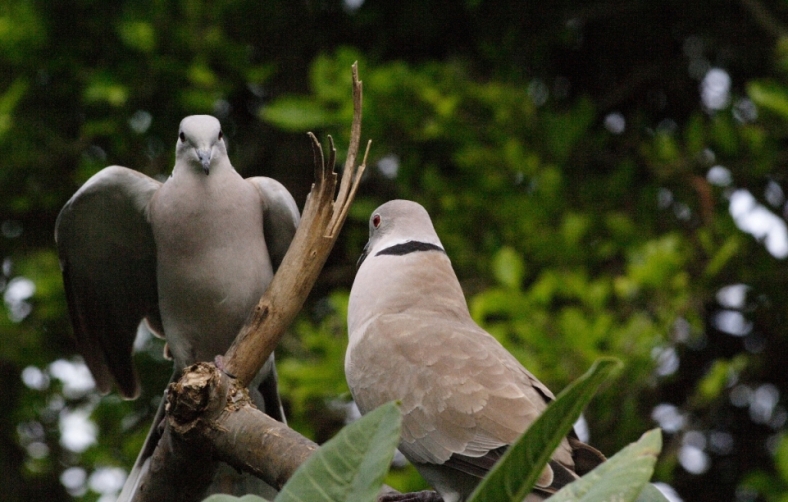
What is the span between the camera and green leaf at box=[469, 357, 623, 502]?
37.2 inches

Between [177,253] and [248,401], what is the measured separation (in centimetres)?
85

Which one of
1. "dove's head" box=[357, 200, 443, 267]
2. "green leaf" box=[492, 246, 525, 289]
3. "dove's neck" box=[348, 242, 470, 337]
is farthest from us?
"green leaf" box=[492, 246, 525, 289]

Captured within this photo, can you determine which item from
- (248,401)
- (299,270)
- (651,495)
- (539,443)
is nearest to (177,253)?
(299,270)

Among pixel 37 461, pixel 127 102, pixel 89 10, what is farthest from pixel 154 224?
pixel 37 461

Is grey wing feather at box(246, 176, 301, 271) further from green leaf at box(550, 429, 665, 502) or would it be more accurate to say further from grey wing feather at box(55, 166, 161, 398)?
green leaf at box(550, 429, 665, 502)

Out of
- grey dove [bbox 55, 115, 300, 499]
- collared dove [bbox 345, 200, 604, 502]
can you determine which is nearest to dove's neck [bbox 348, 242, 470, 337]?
collared dove [bbox 345, 200, 604, 502]

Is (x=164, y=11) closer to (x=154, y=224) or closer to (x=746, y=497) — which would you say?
(x=154, y=224)

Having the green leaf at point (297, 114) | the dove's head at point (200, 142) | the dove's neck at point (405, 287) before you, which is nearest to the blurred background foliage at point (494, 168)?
the green leaf at point (297, 114)

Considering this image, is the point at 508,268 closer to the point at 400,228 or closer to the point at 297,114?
the point at 297,114

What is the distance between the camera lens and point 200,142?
8.93 feet

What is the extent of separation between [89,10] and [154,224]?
2016mm

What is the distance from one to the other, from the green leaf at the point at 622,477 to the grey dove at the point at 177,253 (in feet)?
6.33

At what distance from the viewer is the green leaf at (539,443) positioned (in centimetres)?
94

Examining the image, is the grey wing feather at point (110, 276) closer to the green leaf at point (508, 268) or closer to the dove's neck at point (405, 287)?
the dove's neck at point (405, 287)
